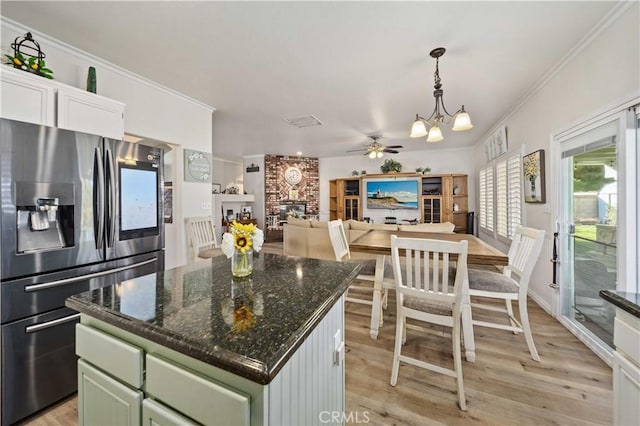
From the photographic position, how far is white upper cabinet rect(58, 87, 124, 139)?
5.89ft

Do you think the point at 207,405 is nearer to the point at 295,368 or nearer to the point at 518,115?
the point at 295,368

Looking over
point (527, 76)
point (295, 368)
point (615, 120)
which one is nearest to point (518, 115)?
point (527, 76)

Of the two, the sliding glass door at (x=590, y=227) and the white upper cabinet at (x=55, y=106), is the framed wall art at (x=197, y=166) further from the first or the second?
the sliding glass door at (x=590, y=227)

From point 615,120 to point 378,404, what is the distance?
261 cm

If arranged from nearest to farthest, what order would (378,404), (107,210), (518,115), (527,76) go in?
(378,404) → (107,210) → (527,76) → (518,115)

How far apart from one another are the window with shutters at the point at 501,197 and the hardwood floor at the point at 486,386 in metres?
1.88

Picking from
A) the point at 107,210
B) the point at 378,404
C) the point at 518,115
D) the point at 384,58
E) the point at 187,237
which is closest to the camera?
the point at 378,404

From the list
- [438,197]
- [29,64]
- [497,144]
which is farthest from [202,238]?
[438,197]

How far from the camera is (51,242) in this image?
158 centimetres

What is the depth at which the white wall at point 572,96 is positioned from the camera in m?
1.74

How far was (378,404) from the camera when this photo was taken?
1589 mm

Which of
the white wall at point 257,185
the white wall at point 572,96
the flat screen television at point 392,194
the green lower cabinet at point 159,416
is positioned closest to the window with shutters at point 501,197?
the white wall at point 572,96

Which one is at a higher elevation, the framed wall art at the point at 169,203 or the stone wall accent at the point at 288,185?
the stone wall accent at the point at 288,185

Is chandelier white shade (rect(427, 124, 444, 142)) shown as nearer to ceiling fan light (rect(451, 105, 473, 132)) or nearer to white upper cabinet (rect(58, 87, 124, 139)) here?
ceiling fan light (rect(451, 105, 473, 132))
